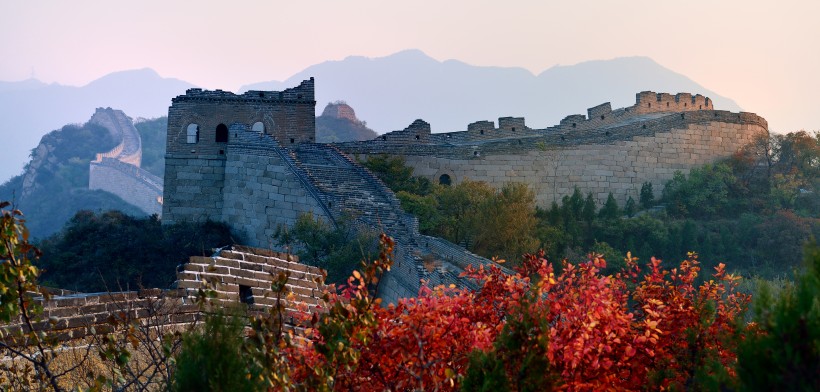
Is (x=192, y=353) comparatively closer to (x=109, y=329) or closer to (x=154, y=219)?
(x=109, y=329)

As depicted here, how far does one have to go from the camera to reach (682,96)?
1467 inches

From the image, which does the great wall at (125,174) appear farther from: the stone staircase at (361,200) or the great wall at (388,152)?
the stone staircase at (361,200)

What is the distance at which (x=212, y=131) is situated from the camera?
3077 cm

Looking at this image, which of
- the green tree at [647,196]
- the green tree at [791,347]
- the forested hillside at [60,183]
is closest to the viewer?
the green tree at [791,347]

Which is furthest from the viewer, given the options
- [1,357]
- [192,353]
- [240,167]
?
[240,167]

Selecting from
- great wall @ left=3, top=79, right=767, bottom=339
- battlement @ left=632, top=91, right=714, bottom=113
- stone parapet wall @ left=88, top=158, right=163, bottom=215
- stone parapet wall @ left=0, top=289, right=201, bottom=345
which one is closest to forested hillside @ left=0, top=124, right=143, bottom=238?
stone parapet wall @ left=88, top=158, right=163, bottom=215

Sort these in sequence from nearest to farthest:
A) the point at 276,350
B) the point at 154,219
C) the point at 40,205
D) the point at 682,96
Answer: the point at 276,350 < the point at 154,219 < the point at 682,96 < the point at 40,205

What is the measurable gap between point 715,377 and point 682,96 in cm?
3179

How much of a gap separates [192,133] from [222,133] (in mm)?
811

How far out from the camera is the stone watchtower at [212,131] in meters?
29.7

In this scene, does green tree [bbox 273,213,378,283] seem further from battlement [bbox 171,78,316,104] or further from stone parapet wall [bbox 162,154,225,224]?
battlement [bbox 171,78,316,104]

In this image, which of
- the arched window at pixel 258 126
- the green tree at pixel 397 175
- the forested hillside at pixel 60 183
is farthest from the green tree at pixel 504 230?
the forested hillside at pixel 60 183

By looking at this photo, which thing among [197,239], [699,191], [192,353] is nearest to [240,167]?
[197,239]

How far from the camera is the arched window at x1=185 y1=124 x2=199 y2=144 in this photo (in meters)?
30.5
